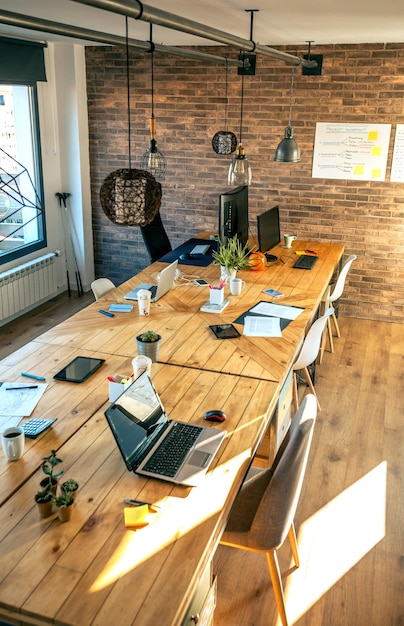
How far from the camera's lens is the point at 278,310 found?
4117 millimetres

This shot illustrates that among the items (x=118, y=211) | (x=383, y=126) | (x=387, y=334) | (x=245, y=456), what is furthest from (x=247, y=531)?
(x=383, y=126)

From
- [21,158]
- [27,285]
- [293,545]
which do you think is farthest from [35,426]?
[21,158]

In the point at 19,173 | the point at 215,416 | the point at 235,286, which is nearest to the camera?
the point at 215,416

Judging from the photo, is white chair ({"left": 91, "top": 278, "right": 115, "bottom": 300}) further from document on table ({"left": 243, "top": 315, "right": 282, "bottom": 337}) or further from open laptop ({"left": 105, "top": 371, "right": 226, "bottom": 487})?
open laptop ({"left": 105, "top": 371, "right": 226, "bottom": 487})

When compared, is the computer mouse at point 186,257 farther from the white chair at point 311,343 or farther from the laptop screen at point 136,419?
the laptop screen at point 136,419

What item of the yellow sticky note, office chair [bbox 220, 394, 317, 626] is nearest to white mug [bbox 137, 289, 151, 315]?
office chair [bbox 220, 394, 317, 626]

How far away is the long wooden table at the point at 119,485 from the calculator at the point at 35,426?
0.03 m

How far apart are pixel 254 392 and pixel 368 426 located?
166 centimetres

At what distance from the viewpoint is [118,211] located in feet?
9.14

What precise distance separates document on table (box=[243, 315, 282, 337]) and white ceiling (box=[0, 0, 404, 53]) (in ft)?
6.09

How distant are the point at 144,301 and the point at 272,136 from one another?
3043 millimetres

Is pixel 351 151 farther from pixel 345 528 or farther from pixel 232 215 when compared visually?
pixel 345 528

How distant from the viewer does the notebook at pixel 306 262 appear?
514 centimetres

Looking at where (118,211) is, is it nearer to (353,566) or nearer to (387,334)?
(353,566)
